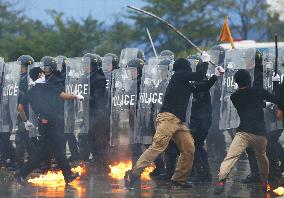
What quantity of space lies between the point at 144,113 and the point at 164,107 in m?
1.65

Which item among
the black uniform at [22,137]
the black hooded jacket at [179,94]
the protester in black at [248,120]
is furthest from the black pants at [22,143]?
the protester in black at [248,120]

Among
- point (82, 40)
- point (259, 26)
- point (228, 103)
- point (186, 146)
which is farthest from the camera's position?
point (259, 26)

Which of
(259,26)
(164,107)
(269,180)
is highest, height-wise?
(259,26)

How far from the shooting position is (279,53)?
13797 mm

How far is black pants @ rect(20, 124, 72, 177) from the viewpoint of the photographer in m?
13.8

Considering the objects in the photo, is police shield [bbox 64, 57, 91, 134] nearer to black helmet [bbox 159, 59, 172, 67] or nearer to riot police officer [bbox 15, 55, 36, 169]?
riot police officer [bbox 15, 55, 36, 169]

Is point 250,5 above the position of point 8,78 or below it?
above

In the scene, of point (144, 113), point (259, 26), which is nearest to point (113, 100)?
point (144, 113)

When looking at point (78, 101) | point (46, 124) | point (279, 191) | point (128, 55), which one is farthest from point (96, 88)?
point (279, 191)

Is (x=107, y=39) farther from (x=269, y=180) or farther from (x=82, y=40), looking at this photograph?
(x=269, y=180)

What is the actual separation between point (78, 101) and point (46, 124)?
2.20m

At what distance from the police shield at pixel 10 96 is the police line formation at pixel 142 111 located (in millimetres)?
16

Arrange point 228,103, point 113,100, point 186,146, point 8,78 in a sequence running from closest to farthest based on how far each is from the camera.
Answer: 1. point 186,146
2. point 228,103
3. point 113,100
4. point 8,78

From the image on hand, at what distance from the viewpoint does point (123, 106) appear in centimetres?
1522
